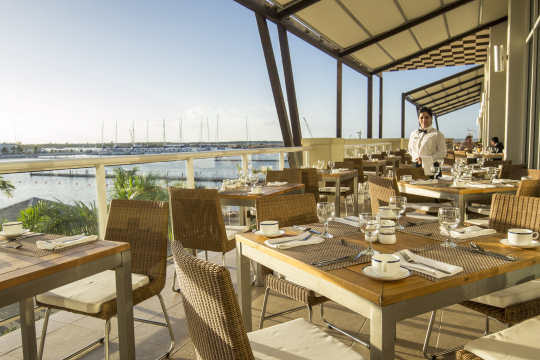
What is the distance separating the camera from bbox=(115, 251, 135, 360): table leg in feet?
5.01

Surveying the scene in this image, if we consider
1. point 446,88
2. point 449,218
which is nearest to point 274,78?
point 449,218

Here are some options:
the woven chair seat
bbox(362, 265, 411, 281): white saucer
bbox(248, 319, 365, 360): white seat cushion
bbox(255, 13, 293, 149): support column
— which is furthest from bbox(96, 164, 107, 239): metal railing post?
bbox(255, 13, 293, 149): support column

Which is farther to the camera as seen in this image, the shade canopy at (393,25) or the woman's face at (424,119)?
the shade canopy at (393,25)

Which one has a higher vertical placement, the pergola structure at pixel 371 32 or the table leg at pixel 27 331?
the pergola structure at pixel 371 32

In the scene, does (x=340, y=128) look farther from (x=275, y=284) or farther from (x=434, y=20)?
(x=275, y=284)

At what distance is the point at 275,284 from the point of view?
5.84 feet

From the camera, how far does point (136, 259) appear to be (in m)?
1.93

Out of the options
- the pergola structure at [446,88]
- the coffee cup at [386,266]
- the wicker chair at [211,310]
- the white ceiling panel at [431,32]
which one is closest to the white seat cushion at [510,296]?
the coffee cup at [386,266]

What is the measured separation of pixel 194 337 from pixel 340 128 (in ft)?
28.1

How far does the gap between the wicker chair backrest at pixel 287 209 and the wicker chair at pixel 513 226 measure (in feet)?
2.81

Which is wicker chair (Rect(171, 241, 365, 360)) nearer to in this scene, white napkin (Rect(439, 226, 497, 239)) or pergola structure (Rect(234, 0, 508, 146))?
white napkin (Rect(439, 226, 497, 239))

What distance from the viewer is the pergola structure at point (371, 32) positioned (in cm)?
633

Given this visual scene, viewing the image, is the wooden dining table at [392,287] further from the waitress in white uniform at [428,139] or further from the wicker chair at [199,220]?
the waitress in white uniform at [428,139]

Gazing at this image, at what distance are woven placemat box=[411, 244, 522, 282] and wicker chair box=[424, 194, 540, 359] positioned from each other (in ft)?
1.15
